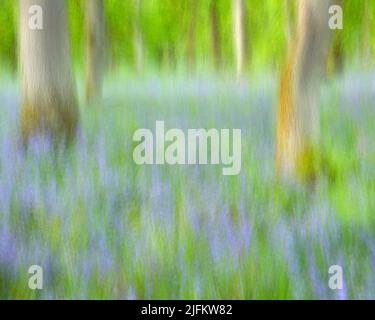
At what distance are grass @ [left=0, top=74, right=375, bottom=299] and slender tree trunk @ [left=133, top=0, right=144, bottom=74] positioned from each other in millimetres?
141

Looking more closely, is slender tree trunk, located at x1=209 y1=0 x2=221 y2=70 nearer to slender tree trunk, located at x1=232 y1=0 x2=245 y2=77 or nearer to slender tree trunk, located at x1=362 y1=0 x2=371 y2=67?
slender tree trunk, located at x1=232 y1=0 x2=245 y2=77

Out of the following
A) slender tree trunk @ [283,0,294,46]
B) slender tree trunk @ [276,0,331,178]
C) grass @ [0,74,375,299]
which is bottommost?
grass @ [0,74,375,299]

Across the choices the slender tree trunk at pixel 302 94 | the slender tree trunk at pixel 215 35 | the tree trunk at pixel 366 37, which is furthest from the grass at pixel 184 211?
the slender tree trunk at pixel 215 35

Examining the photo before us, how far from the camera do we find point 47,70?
5508mm

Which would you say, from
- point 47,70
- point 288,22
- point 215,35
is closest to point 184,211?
point 215,35

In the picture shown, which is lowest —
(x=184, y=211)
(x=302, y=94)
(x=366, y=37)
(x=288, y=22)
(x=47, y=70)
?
(x=184, y=211)

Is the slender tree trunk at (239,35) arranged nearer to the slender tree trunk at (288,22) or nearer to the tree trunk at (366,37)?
the slender tree trunk at (288,22)

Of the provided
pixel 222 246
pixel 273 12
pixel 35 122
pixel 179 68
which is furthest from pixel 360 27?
pixel 35 122

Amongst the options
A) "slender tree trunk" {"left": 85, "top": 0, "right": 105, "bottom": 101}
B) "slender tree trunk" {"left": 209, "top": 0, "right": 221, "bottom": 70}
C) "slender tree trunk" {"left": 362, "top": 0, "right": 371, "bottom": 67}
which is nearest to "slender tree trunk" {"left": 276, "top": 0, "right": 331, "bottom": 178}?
"slender tree trunk" {"left": 362, "top": 0, "right": 371, "bottom": 67}

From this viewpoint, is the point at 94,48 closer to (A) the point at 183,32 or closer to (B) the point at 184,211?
(A) the point at 183,32

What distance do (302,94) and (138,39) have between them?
1.19 m

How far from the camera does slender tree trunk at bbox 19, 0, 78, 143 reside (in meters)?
5.44

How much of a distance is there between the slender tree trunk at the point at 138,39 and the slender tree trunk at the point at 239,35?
65 centimetres
